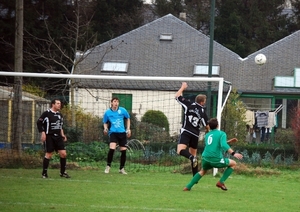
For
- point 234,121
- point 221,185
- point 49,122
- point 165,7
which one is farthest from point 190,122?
point 165,7

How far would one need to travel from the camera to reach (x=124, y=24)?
56.2 m

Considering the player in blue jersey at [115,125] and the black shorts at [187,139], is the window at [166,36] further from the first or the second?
the black shorts at [187,139]

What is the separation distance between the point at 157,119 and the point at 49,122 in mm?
7109

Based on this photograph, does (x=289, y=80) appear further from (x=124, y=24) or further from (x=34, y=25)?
(x=124, y=24)

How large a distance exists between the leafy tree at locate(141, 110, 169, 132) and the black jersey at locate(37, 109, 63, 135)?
6042 millimetres

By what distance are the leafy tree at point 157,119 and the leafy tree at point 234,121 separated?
1776 mm

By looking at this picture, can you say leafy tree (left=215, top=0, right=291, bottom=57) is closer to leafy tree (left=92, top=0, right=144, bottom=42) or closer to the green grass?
leafy tree (left=92, top=0, right=144, bottom=42)

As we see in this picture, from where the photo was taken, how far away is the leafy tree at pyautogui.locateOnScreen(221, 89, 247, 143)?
923 inches

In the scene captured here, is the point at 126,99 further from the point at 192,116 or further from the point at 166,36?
the point at 166,36

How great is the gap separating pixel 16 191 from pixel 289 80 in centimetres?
3015

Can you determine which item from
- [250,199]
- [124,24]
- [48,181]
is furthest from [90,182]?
[124,24]

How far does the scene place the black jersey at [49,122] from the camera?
16.4 m

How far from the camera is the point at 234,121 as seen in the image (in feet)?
80.7

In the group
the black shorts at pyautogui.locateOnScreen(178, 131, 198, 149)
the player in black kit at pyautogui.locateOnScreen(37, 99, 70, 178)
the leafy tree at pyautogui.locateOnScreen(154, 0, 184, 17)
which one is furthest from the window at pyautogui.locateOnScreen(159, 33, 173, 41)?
the black shorts at pyautogui.locateOnScreen(178, 131, 198, 149)
